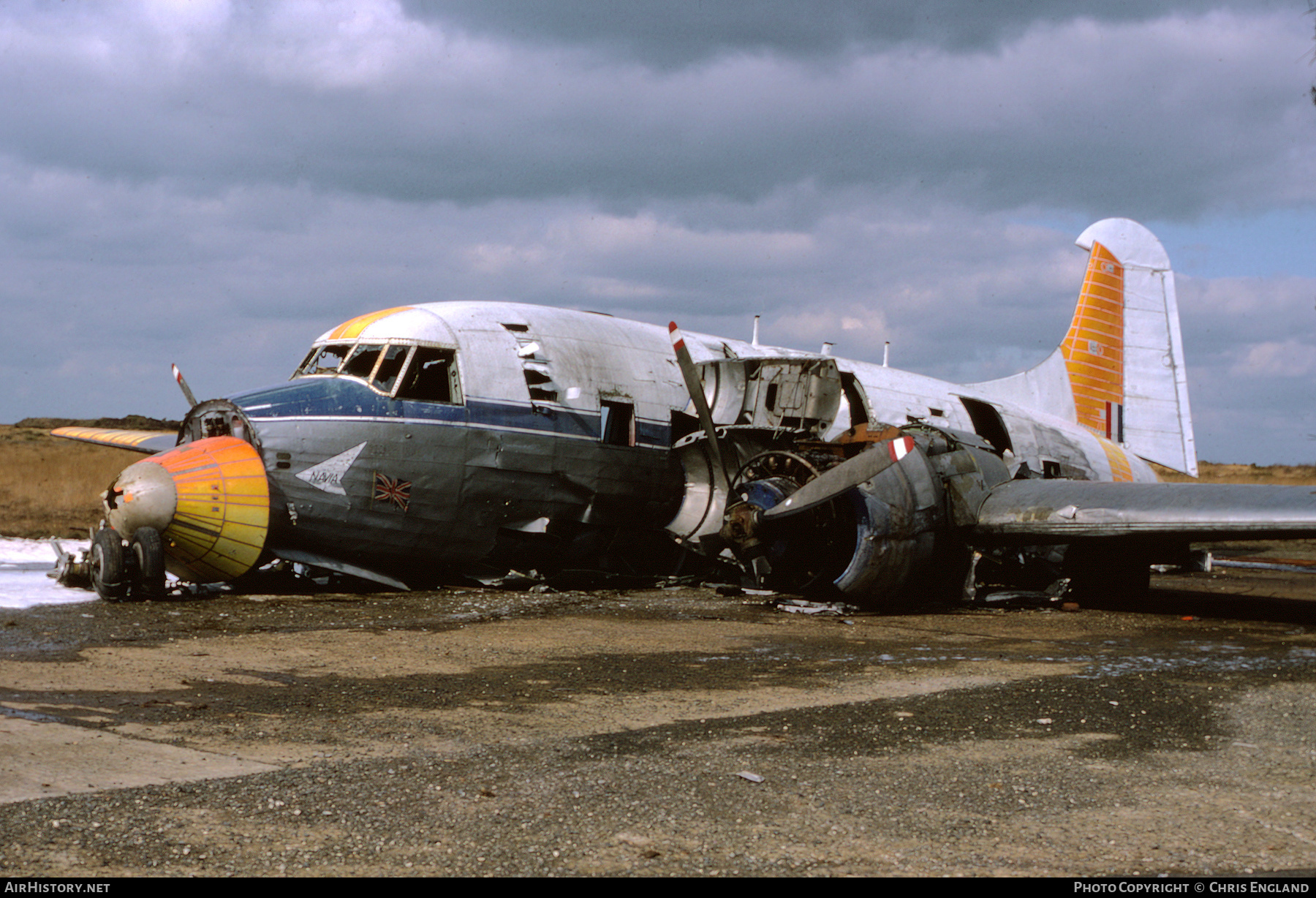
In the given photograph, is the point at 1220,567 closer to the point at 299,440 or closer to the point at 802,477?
the point at 802,477

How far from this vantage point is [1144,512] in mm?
14695

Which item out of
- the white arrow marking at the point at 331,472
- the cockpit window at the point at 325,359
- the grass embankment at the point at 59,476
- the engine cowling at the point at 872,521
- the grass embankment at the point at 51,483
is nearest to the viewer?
the white arrow marking at the point at 331,472

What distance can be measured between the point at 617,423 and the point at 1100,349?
16611 mm

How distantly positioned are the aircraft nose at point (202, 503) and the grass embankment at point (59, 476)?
772 cm

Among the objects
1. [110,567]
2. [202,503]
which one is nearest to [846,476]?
[202,503]

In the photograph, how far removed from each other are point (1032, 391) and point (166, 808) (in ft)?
77.3

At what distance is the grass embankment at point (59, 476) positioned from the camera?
26.9 meters

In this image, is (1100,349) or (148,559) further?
(1100,349)

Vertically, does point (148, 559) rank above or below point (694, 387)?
below

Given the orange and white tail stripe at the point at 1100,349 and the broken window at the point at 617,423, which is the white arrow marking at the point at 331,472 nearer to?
the broken window at the point at 617,423

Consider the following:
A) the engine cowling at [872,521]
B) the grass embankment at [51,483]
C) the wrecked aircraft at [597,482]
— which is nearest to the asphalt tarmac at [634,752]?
the wrecked aircraft at [597,482]

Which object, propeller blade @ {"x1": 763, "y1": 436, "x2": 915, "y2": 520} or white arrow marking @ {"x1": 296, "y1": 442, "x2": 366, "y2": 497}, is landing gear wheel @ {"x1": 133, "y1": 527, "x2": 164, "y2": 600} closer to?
white arrow marking @ {"x1": 296, "y1": 442, "x2": 366, "y2": 497}

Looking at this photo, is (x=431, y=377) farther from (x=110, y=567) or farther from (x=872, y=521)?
(x=872, y=521)
